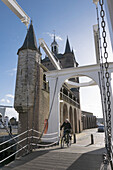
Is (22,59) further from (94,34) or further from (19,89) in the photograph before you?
(94,34)

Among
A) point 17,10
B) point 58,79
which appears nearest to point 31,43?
point 58,79

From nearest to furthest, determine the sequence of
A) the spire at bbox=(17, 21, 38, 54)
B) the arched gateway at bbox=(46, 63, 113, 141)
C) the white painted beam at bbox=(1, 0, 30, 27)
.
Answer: the white painted beam at bbox=(1, 0, 30, 27) → the arched gateway at bbox=(46, 63, 113, 141) → the spire at bbox=(17, 21, 38, 54)

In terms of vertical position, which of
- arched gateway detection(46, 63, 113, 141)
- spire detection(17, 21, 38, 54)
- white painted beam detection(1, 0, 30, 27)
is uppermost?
spire detection(17, 21, 38, 54)

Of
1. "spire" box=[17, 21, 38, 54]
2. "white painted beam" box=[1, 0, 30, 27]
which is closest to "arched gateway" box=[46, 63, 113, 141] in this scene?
"white painted beam" box=[1, 0, 30, 27]

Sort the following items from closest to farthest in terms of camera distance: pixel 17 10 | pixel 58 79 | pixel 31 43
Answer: pixel 17 10, pixel 58 79, pixel 31 43

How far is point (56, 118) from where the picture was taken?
25.7 feet

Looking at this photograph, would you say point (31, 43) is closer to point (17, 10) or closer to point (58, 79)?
point (58, 79)

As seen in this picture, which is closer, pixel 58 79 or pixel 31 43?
pixel 58 79

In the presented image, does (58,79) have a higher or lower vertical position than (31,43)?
lower

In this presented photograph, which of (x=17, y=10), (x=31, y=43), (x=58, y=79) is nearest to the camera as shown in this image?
(x=17, y=10)

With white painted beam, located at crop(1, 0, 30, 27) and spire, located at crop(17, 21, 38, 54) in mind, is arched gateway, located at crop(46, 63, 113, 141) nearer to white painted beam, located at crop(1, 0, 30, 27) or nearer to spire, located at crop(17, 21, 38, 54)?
white painted beam, located at crop(1, 0, 30, 27)

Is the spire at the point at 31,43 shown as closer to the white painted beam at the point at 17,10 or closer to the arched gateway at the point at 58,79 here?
the arched gateway at the point at 58,79

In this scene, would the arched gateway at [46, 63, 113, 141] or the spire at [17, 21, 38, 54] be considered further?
the spire at [17, 21, 38, 54]

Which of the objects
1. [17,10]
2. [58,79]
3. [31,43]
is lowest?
[58,79]
